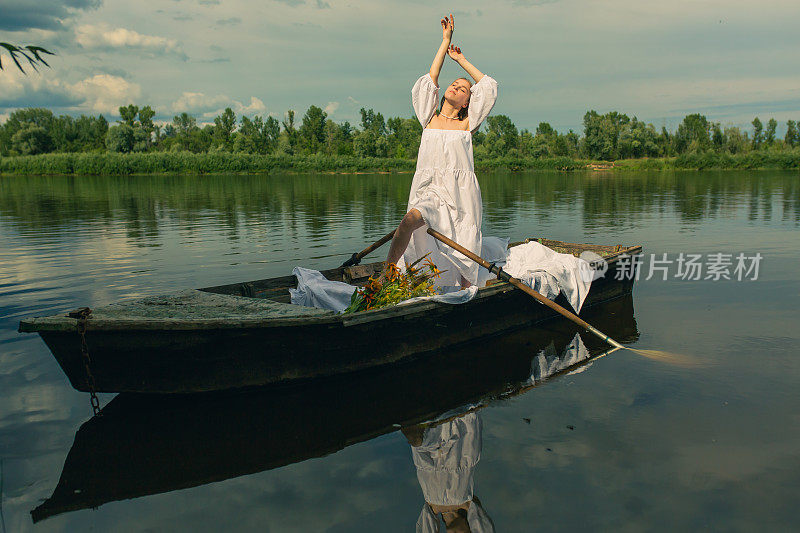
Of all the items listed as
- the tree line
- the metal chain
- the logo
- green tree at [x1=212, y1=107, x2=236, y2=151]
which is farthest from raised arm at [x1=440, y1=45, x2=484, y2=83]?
green tree at [x1=212, y1=107, x2=236, y2=151]

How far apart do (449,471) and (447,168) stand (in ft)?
11.2

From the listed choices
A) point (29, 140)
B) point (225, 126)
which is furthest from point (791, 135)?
point (29, 140)

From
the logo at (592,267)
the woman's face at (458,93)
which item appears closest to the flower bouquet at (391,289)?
the woman's face at (458,93)

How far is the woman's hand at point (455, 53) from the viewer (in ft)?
19.5

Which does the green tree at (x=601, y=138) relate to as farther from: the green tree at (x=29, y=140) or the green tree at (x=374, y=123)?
the green tree at (x=29, y=140)

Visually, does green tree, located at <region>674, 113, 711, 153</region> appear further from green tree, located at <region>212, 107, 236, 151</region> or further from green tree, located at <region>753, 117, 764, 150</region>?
green tree, located at <region>212, 107, 236, 151</region>

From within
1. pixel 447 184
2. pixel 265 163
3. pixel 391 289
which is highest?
pixel 265 163

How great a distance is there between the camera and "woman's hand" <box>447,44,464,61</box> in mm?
5949

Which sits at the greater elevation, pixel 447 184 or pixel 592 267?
pixel 447 184

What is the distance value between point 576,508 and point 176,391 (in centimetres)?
309

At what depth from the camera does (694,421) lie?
14.3 feet

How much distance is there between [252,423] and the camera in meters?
4.43

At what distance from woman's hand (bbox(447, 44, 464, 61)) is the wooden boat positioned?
2.56 meters

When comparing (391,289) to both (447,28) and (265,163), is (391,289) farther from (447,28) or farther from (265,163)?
(265,163)
